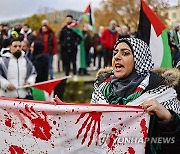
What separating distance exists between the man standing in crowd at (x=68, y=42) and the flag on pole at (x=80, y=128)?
8.77 meters

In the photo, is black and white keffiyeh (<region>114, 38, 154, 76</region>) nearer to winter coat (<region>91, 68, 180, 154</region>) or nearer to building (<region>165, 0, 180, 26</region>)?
winter coat (<region>91, 68, 180, 154</region>)

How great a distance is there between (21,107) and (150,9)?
3327mm

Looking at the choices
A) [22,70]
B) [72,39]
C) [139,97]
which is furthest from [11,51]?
[72,39]

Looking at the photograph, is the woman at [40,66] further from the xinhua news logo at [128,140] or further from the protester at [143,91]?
the xinhua news logo at [128,140]

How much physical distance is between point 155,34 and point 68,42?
629 centimetres

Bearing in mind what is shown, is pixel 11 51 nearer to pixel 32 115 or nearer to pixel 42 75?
pixel 42 75

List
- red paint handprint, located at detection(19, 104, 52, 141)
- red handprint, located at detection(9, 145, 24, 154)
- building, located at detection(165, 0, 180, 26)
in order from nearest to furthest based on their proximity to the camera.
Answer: red paint handprint, located at detection(19, 104, 52, 141) < red handprint, located at detection(9, 145, 24, 154) < building, located at detection(165, 0, 180, 26)

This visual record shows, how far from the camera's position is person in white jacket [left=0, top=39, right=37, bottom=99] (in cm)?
675

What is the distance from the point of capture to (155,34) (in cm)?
653

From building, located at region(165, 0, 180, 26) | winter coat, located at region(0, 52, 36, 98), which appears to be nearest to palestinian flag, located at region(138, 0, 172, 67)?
building, located at region(165, 0, 180, 26)

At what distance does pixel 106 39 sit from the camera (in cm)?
1448

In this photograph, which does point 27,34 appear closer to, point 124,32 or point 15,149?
point 124,32

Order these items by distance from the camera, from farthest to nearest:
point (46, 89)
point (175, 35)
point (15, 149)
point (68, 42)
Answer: point (68, 42), point (175, 35), point (46, 89), point (15, 149)

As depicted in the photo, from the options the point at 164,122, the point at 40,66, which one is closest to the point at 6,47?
the point at 40,66
